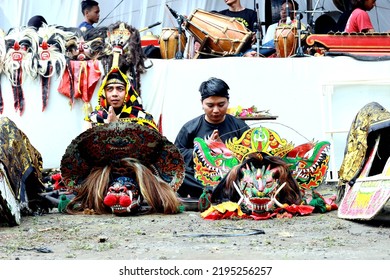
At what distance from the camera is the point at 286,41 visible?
11070 millimetres

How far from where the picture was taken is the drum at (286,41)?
36.3 feet

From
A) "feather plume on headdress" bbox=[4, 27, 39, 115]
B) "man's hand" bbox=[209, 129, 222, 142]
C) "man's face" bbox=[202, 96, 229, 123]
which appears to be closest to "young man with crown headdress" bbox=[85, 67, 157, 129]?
"man's face" bbox=[202, 96, 229, 123]

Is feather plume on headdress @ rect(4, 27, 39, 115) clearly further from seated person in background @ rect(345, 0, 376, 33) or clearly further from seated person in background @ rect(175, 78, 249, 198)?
seated person in background @ rect(345, 0, 376, 33)

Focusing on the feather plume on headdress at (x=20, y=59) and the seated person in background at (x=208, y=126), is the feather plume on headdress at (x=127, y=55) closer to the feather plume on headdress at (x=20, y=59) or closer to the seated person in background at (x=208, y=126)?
the feather plume on headdress at (x=20, y=59)

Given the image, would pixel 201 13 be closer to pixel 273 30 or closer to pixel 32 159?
pixel 273 30

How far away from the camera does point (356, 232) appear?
21.3 feet

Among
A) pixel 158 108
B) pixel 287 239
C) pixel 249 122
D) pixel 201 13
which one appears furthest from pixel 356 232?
pixel 201 13

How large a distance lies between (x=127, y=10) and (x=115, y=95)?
4495mm

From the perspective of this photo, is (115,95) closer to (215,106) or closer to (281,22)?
(215,106)

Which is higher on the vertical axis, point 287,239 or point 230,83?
point 230,83

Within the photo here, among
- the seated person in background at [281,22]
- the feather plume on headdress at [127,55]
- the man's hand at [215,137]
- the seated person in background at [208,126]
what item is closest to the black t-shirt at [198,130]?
the seated person in background at [208,126]

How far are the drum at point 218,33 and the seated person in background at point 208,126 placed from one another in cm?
281

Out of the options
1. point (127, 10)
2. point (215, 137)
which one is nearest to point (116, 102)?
point (215, 137)

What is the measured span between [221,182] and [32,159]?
1471mm
